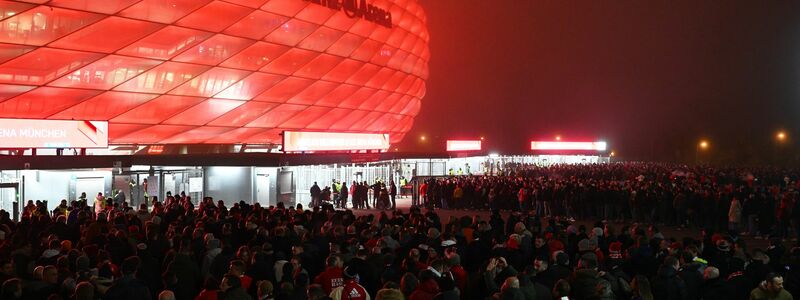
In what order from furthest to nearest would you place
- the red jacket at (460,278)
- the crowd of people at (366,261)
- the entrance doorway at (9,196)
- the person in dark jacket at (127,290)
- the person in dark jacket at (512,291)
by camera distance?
the entrance doorway at (9,196)
the red jacket at (460,278)
the crowd of people at (366,261)
the person in dark jacket at (127,290)
the person in dark jacket at (512,291)

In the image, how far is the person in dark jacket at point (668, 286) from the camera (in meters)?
8.59

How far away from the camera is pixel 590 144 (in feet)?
331

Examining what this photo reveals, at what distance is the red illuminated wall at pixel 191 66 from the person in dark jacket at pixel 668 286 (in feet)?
84.3

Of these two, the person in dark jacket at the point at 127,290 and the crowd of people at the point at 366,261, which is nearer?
the person in dark jacket at the point at 127,290

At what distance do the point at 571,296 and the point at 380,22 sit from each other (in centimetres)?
3873

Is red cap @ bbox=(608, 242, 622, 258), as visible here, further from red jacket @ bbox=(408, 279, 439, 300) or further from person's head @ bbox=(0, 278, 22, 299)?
person's head @ bbox=(0, 278, 22, 299)

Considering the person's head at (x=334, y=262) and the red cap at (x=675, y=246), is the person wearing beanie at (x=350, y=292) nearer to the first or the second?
the person's head at (x=334, y=262)

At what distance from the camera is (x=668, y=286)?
338 inches

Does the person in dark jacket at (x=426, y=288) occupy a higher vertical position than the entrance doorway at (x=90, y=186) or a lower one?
lower

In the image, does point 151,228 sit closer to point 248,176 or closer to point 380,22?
point 248,176

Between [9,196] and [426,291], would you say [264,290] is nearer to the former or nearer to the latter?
[426,291]

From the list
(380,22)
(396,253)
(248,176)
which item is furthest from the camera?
(380,22)

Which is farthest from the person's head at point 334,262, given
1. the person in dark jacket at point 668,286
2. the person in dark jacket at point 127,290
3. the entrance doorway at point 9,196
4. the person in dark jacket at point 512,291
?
the entrance doorway at point 9,196

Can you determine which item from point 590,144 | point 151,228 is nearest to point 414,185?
point 151,228
